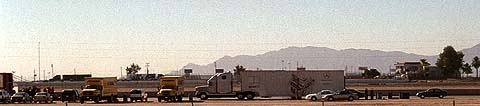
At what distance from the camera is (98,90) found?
66.2 m

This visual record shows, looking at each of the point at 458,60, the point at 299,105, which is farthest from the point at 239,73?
the point at 458,60

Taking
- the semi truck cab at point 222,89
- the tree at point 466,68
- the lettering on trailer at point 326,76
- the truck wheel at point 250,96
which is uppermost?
the tree at point 466,68

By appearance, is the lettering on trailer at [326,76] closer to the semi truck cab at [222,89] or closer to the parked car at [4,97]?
the semi truck cab at [222,89]

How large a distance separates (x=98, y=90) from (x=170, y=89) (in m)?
6.18

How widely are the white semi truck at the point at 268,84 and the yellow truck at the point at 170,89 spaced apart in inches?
130

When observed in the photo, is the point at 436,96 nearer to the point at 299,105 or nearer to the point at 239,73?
the point at 239,73

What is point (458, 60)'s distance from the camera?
18925 cm

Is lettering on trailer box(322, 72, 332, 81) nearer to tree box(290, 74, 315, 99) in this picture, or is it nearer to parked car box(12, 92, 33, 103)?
tree box(290, 74, 315, 99)

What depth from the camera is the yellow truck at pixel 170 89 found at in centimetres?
6736

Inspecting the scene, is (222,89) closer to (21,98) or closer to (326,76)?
(326,76)

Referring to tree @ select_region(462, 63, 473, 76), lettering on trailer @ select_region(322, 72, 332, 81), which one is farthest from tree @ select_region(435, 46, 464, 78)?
lettering on trailer @ select_region(322, 72, 332, 81)

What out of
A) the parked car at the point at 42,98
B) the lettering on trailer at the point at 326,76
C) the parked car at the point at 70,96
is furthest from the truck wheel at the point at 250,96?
the parked car at the point at 42,98

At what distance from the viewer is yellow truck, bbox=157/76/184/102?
221 feet

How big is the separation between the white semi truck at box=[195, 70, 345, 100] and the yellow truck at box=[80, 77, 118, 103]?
827 centimetres
